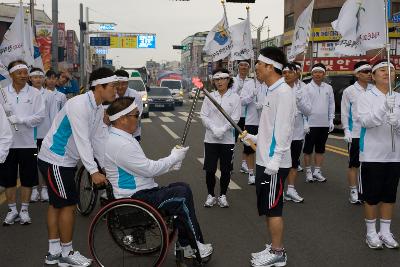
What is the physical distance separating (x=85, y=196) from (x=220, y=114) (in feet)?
7.30

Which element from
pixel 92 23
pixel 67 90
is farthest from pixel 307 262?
→ pixel 92 23

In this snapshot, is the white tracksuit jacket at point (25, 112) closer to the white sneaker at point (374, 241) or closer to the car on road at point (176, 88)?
the white sneaker at point (374, 241)

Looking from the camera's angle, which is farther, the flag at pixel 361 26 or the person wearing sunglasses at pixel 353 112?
the person wearing sunglasses at pixel 353 112

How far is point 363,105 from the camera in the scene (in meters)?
5.02

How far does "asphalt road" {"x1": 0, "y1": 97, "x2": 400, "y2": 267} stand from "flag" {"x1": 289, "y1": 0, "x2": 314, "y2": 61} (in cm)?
277

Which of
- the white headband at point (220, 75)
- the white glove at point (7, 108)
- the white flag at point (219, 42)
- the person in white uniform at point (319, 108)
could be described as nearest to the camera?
the white glove at point (7, 108)

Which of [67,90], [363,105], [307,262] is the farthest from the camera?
[67,90]

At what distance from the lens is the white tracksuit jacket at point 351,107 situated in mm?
6766

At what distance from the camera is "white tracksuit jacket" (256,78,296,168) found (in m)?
4.36

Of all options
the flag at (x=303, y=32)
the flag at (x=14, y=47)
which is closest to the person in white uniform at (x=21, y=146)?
the flag at (x=14, y=47)

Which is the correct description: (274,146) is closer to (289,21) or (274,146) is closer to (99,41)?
A: (289,21)

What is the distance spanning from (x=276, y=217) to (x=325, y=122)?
13.6ft

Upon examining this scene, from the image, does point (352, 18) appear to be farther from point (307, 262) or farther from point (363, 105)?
point (307, 262)

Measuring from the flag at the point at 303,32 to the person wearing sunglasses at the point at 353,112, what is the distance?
7.98ft
